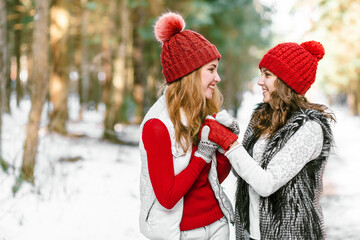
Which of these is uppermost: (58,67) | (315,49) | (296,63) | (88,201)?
(58,67)

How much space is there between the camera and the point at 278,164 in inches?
91.3

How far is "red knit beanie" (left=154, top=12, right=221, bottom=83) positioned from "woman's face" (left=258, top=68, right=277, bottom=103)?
1.30ft

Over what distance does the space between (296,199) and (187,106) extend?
0.93 meters

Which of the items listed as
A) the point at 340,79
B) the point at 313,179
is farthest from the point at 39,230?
the point at 340,79

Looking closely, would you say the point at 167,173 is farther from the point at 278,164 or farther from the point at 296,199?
the point at 296,199

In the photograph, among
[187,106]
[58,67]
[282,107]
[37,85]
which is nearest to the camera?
[187,106]

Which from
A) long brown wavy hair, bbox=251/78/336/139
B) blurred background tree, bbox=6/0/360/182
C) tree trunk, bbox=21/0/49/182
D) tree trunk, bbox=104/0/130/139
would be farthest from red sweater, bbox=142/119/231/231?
tree trunk, bbox=104/0/130/139

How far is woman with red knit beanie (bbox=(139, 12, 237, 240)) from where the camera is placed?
2260 millimetres

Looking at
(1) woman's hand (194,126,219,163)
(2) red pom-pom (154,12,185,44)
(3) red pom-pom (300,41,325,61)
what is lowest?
(1) woman's hand (194,126,219,163)

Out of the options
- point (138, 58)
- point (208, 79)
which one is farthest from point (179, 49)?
point (138, 58)

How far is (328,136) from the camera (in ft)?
7.97

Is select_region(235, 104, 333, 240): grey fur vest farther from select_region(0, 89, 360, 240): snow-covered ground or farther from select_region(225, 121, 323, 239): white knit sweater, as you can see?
select_region(0, 89, 360, 240): snow-covered ground

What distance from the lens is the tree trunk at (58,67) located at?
860 cm

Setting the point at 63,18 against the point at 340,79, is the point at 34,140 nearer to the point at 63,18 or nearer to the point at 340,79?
the point at 63,18
